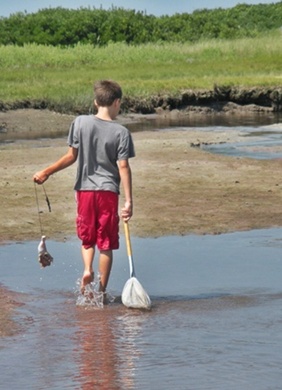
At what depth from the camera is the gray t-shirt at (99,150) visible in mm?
8219

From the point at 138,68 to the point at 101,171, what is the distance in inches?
1134

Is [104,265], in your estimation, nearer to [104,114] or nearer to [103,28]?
[104,114]

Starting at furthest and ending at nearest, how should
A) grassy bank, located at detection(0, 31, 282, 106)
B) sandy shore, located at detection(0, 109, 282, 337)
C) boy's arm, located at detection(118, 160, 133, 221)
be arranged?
1. grassy bank, located at detection(0, 31, 282, 106)
2. sandy shore, located at detection(0, 109, 282, 337)
3. boy's arm, located at detection(118, 160, 133, 221)

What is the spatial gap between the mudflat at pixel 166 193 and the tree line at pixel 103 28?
1245 inches

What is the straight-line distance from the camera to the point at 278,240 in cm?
1056

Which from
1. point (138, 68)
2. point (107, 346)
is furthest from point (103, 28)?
point (107, 346)

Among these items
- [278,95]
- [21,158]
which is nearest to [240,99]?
[278,95]

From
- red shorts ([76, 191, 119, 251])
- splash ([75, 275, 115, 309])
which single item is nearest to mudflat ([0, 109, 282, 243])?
red shorts ([76, 191, 119, 251])

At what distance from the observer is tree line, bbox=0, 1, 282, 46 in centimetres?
5012

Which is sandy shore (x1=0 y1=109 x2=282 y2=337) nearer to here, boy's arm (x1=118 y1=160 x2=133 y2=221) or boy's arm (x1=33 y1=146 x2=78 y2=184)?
boy's arm (x1=33 y1=146 x2=78 y2=184)

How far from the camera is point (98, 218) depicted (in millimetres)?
8305

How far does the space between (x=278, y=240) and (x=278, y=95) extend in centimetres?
1906

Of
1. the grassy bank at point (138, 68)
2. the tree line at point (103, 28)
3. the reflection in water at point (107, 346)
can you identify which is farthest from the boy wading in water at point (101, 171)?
the tree line at point (103, 28)

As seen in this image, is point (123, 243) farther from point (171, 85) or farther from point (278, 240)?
point (171, 85)
